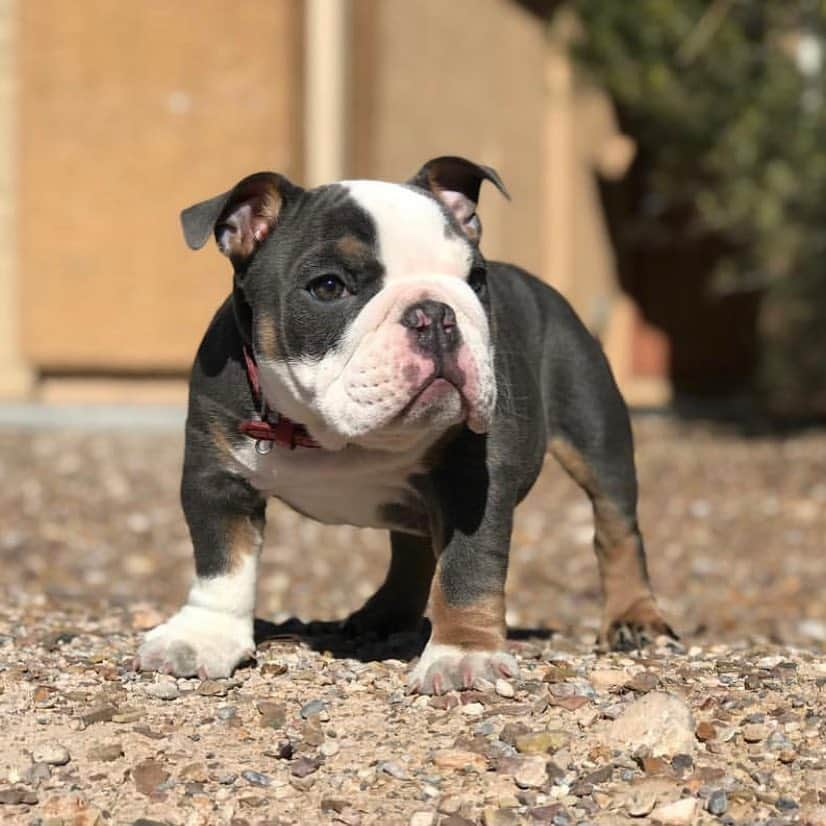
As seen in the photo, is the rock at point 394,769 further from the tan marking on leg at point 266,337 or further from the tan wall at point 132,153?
the tan wall at point 132,153

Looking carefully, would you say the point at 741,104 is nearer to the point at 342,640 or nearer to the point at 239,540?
the point at 342,640

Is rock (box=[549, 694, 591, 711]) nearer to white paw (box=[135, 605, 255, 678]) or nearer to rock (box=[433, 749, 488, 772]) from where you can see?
rock (box=[433, 749, 488, 772])

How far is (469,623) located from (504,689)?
0.19 meters

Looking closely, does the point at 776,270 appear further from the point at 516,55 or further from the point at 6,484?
the point at 6,484

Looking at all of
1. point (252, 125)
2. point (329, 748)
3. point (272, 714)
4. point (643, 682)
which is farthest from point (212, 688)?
point (252, 125)

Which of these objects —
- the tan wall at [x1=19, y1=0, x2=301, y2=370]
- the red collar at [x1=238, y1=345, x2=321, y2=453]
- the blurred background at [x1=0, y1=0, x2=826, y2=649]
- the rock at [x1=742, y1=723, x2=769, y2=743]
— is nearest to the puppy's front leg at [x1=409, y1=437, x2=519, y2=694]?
the red collar at [x1=238, y1=345, x2=321, y2=453]

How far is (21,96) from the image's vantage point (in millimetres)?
11930

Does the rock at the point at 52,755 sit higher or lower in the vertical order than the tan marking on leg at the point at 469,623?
lower

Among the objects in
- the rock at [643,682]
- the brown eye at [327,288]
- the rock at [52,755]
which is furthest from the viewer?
the rock at [643,682]

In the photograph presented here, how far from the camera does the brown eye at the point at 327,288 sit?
3.89 metres

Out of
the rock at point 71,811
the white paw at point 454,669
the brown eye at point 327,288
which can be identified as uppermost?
the brown eye at point 327,288

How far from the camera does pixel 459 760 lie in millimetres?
3541

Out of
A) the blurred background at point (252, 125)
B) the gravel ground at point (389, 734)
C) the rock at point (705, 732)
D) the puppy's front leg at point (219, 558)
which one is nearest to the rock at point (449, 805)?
the gravel ground at point (389, 734)

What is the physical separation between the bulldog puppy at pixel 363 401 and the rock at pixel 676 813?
0.72 meters
